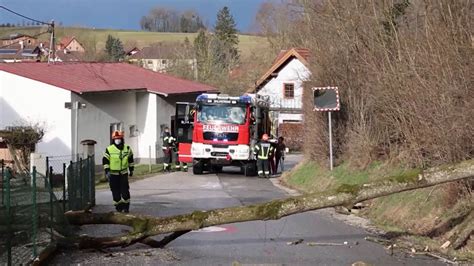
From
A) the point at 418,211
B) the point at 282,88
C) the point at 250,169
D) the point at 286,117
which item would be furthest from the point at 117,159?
the point at 282,88

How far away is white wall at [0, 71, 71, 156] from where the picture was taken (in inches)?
1507

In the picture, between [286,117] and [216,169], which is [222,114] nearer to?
[216,169]

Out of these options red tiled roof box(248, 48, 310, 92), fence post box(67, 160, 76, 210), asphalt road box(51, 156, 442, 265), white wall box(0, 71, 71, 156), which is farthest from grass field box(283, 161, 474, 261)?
red tiled roof box(248, 48, 310, 92)

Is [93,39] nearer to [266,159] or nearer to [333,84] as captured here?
[266,159]

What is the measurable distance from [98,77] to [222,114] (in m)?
15.2

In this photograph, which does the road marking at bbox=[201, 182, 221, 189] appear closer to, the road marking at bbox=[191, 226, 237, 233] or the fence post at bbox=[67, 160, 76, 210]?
the fence post at bbox=[67, 160, 76, 210]

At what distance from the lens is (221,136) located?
30781mm

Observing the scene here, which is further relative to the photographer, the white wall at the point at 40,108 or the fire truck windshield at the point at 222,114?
the white wall at the point at 40,108

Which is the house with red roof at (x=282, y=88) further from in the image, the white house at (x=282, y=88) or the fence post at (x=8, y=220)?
the fence post at (x=8, y=220)

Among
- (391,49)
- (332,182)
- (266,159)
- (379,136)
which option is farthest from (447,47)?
(266,159)

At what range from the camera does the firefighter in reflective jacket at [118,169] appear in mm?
15742

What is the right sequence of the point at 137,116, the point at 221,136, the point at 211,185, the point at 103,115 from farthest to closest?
the point at 137,116 < the point at 103,115 < the point at 221,136 < the point at 211,185

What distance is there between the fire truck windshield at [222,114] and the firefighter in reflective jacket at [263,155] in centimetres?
135

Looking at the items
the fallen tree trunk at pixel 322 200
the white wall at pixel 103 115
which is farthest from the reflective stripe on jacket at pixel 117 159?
the white wall at pixel 103 115
